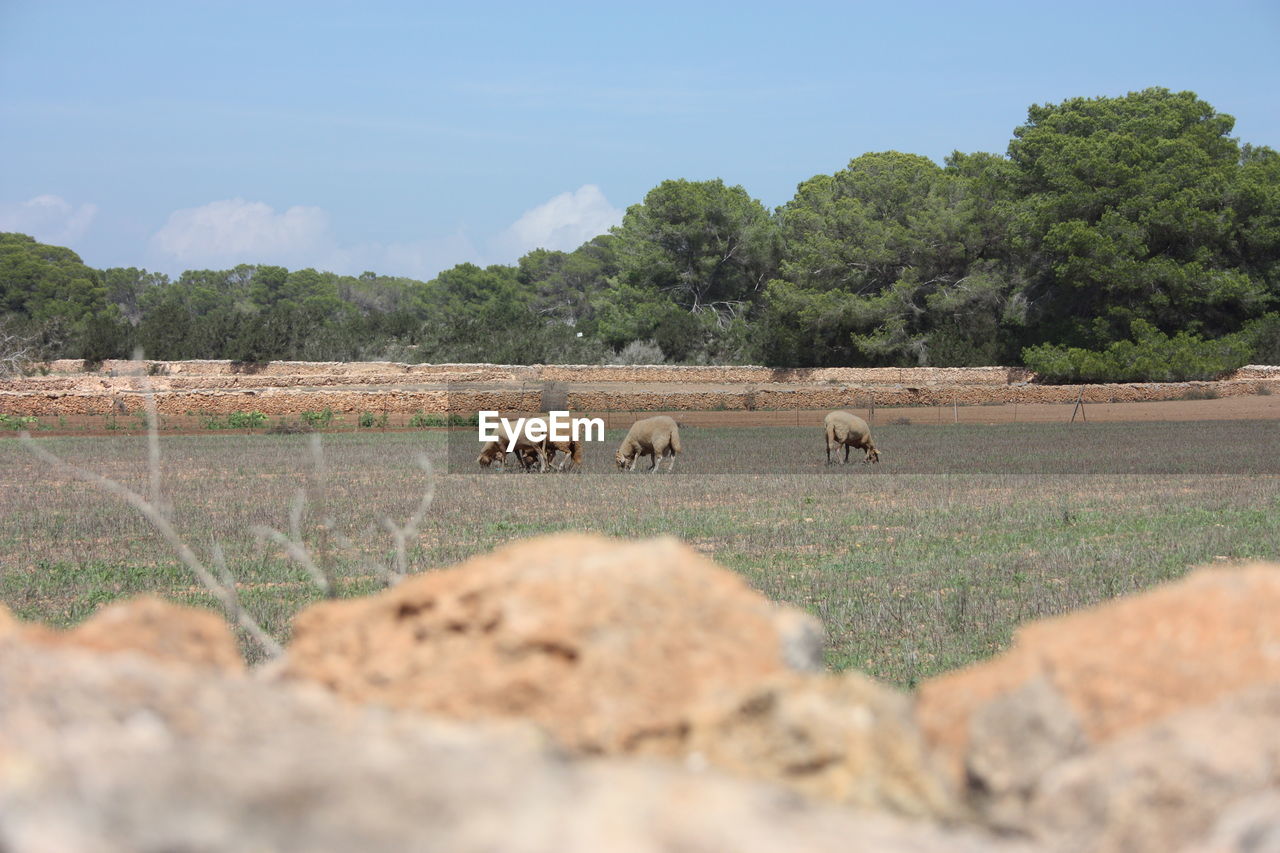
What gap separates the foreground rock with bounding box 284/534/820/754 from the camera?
2367 mm

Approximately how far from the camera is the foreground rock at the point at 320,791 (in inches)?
61.8

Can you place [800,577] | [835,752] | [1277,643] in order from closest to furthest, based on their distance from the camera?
[835,752]
[1277,643]
[800,577]

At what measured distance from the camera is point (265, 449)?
33656 mm

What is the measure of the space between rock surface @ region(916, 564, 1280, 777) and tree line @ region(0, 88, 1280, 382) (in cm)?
5531

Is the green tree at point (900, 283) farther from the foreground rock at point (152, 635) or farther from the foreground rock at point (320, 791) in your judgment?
the foreground rock at point (320, 791)

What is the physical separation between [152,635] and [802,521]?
50.9 ft

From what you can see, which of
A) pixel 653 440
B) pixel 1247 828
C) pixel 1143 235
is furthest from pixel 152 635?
pixel 1143 235

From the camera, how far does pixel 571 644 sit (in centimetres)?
241

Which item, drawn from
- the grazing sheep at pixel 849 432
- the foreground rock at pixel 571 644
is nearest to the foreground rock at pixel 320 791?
the foreground rock at pixel 571 644

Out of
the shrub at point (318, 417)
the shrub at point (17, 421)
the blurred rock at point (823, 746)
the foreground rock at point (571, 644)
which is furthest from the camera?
the shrub at point (318, 417)

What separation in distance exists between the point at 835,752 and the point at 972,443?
34.5 m

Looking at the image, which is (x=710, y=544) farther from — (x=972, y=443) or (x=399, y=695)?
(x=972, y=443)

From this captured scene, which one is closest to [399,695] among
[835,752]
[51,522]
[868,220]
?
[835,752]

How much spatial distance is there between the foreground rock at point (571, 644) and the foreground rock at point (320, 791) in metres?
0.28
